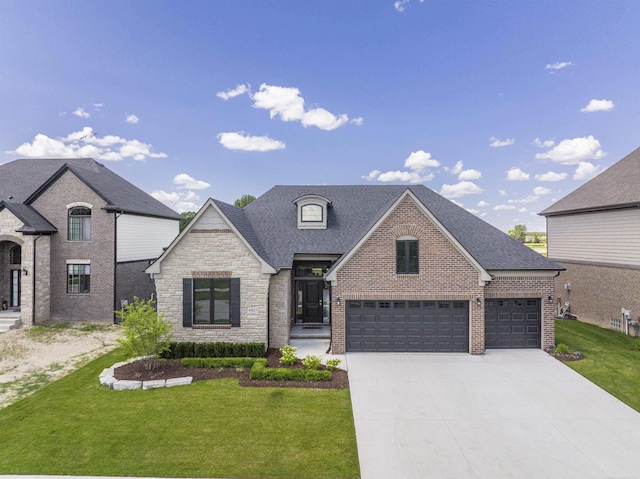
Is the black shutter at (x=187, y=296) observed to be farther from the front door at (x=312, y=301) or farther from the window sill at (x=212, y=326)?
the front door at (x=312, y=301)

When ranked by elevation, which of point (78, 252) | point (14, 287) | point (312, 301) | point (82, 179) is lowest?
point (312, 301)

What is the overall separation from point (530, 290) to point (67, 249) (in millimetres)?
24185

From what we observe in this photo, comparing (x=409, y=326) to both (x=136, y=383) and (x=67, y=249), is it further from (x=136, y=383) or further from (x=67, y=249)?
(x=67, y=249)

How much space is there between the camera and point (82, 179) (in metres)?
18.6

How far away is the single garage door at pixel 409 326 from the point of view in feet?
43.2

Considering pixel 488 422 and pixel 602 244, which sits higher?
pixel 602 244

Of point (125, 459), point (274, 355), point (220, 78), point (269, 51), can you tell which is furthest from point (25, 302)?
point (269, 51)

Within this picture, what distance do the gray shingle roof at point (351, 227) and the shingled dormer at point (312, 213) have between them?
34 centimetres

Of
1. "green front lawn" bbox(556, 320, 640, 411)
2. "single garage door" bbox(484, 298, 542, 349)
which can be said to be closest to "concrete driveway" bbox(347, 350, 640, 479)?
"green front lawn" bbox(556, 320, 640, 411)

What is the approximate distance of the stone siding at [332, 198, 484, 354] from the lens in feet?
42.8

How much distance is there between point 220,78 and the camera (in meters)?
22.1

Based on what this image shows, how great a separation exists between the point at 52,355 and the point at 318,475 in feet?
43.6

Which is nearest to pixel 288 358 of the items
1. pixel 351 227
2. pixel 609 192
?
pixel 351 227

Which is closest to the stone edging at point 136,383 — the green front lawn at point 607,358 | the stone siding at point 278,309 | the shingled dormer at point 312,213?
the stone siding at point 278,309
